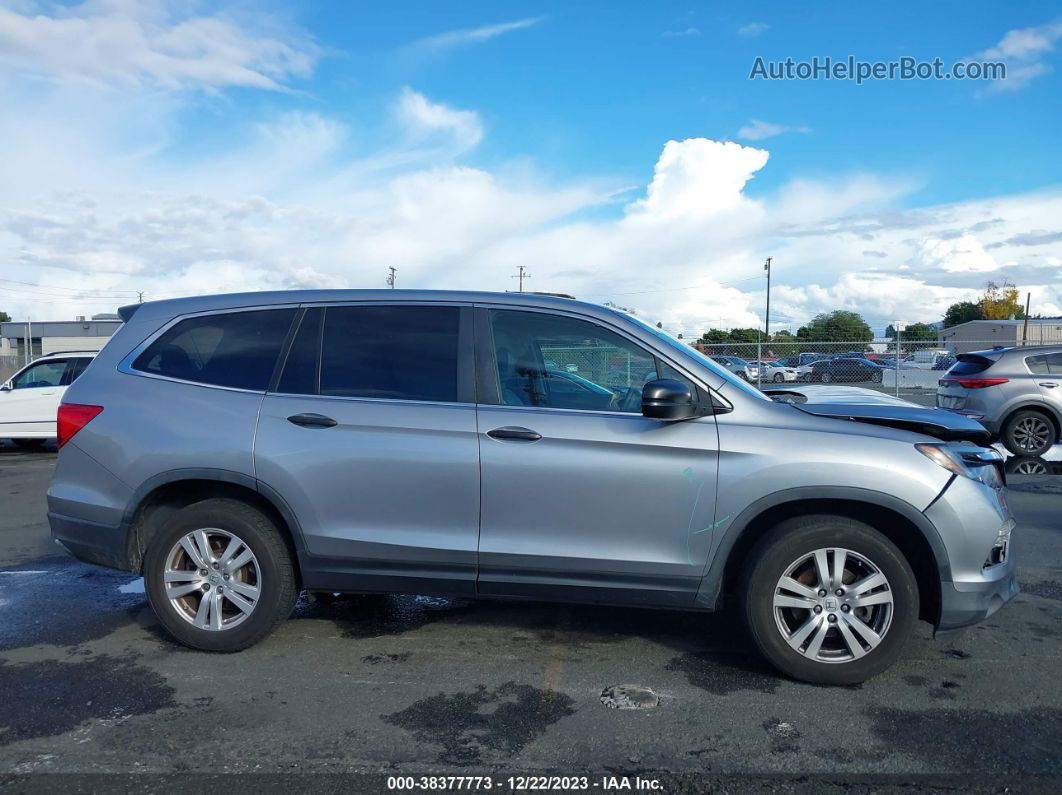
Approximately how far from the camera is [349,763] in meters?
3.31

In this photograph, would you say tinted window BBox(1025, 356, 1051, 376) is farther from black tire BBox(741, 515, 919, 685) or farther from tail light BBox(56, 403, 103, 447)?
tail light BBox(56, 403, 103, 447)

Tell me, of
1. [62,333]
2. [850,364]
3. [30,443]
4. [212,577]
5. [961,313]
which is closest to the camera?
[212,577]

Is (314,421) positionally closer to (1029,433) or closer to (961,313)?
(1029,433)

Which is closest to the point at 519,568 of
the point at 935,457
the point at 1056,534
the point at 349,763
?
the point at 349,763

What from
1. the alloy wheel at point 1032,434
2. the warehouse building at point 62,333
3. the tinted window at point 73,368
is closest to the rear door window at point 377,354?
the alloy wheel at point 1032,434

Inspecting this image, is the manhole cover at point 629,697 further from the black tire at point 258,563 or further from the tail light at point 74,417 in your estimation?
the tail light at point 74,417

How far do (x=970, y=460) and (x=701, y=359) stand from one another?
1366 millimetres

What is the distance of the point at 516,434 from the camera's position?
13.5 feet

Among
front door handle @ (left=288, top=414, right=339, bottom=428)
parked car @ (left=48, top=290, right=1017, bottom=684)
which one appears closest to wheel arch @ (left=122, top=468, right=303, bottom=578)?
parked car @ (left=48, top=290, right=1017, bottom=684)

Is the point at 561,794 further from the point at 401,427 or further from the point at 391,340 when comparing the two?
the point at 391,340

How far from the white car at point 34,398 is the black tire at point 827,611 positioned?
42.4 feet

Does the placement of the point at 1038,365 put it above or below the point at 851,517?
above

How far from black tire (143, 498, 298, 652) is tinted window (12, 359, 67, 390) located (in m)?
11.4

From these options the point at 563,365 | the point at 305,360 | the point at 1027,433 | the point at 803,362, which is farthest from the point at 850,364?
the point at 305,360
